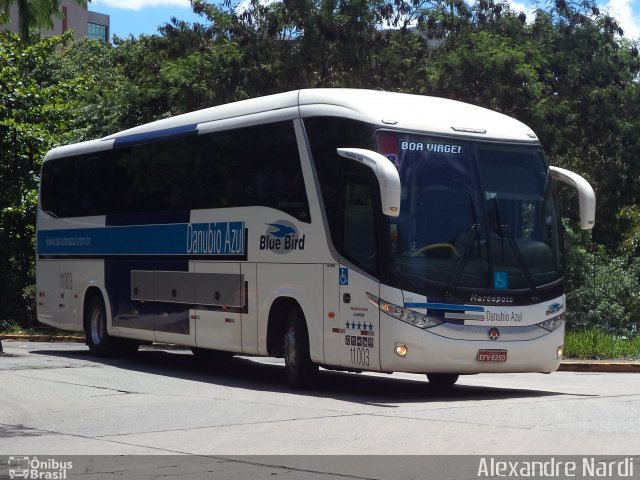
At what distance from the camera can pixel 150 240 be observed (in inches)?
769

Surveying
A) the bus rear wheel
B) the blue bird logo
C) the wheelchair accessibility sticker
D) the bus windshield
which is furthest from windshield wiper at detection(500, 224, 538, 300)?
the bus rear wheel

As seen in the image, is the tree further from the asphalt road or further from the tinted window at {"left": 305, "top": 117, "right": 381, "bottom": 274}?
the tinted window at {"left": 305, "top": 117, "right": 381, "bottom": 274}

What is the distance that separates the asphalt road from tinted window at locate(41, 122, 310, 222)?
9.23 feet

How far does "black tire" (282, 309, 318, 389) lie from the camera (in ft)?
51.1

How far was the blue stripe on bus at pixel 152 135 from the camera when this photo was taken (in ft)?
61.5

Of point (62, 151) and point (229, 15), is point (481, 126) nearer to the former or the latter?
point (62, 151)

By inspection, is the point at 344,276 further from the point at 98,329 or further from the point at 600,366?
the point at 98,329

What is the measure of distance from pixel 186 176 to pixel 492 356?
261 inches

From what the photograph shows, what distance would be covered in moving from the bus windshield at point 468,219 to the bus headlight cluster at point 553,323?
0.49 m

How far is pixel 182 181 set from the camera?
18.6m

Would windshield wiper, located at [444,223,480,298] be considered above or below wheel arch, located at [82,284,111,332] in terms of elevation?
A: above

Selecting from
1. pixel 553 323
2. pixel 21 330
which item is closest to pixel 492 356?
pixel 553 323

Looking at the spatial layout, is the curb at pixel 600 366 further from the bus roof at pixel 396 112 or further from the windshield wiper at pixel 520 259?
the bus roof at pixel 396 112
